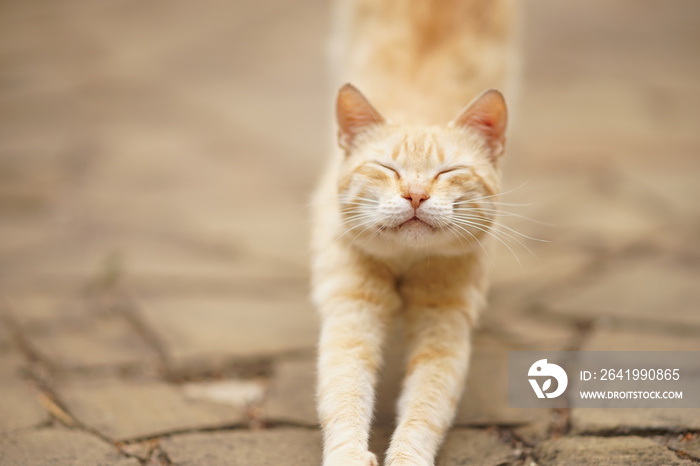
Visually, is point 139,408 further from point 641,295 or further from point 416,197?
point 641,295

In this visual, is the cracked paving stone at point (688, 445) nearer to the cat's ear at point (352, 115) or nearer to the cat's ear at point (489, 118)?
the cat's ear at point (489, 118)

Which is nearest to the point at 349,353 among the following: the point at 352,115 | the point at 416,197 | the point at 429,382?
the point at 429,382

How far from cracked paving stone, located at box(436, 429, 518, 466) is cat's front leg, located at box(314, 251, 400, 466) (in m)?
0.27

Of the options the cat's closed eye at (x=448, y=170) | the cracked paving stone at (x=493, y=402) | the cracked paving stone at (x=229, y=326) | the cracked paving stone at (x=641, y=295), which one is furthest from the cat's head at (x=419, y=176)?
the cracked paving stone at (x=641, y=295)

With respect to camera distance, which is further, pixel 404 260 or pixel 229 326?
pixel 229 326

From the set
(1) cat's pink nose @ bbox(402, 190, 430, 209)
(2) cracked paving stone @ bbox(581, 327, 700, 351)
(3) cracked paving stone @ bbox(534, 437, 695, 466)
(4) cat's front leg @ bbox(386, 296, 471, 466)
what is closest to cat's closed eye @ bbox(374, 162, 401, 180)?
(1) cat's pink nose @ bbox(402, 190, 430, 209)

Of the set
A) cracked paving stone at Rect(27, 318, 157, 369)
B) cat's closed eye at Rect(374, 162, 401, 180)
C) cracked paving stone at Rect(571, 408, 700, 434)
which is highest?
cat's closed eye at Rect(374, 162, 401, 180)

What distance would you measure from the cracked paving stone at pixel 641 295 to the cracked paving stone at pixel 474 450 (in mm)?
938

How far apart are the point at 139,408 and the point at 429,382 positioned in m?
0.99

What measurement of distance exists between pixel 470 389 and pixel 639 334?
2.50 ft

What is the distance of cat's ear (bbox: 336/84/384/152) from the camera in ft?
6.94

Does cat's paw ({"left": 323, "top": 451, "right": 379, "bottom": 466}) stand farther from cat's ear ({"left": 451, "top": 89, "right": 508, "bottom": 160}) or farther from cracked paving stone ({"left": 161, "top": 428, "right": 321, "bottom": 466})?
cat's ear ({"left": 451, "top": 89, "right": 508, "bottom": 160})

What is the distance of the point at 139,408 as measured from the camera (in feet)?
7.29

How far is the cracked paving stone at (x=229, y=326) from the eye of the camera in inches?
103
